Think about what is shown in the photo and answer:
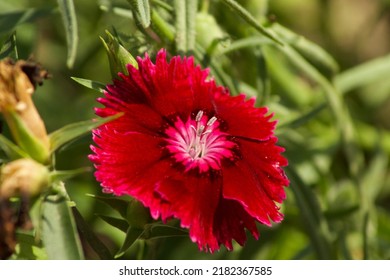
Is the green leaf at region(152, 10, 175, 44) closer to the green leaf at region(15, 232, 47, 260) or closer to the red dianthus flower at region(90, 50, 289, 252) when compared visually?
the red dianthus flower at region(90, 50, 289, 252)

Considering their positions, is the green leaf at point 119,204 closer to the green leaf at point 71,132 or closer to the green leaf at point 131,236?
the green leaf at point 131,236

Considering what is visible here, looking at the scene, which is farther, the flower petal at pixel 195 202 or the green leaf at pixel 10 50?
the green leaf at pixel 10 50

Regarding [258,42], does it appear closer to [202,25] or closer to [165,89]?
[202,25]

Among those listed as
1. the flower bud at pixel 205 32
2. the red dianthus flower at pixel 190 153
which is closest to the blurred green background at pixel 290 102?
the flower bud at pixel 205 32

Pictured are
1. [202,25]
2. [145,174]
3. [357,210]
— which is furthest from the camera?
[357,210]

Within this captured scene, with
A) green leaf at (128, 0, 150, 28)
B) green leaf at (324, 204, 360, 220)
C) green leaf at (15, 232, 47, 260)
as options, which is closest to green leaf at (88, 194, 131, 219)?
green leaf at (15, 232, 47, 260)

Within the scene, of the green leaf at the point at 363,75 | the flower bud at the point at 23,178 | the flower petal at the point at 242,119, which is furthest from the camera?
the green leaf at the point at 363,75

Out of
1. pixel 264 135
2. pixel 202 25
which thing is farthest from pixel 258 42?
pixel 264 135
